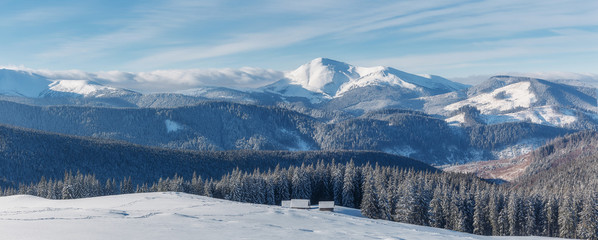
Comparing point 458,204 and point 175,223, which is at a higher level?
point 175,223

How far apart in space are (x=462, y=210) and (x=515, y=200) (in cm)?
1264

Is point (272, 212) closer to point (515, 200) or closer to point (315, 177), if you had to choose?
point (515, 200)

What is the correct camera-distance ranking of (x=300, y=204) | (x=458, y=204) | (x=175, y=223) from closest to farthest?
(x=175, y=223), (x=300, y=204), (x=458, y=204)

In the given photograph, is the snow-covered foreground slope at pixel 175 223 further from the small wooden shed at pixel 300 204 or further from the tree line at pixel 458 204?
the tree line at pixel 458 204

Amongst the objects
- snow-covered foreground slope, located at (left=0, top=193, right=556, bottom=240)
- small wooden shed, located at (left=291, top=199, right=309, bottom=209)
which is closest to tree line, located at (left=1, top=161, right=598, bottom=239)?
small wooden shed, located at (left=291, top=199, right=309, bottom=209)

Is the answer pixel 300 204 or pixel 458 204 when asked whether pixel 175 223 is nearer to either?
pixel 300 204

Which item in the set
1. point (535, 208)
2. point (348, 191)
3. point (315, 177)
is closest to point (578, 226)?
point (535, 208)

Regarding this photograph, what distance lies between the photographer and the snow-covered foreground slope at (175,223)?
146ft

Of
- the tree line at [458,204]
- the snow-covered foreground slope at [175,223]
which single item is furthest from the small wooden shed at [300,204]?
the snow-covered foreground slope at [175,223]

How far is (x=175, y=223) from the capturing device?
52281 millimetres

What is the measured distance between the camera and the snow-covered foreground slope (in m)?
44.6

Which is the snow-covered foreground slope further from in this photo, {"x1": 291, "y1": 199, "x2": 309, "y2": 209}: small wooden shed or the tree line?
the tree line

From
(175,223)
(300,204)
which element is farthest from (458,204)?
(175,223)

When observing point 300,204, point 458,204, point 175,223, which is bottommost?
point 300,204
